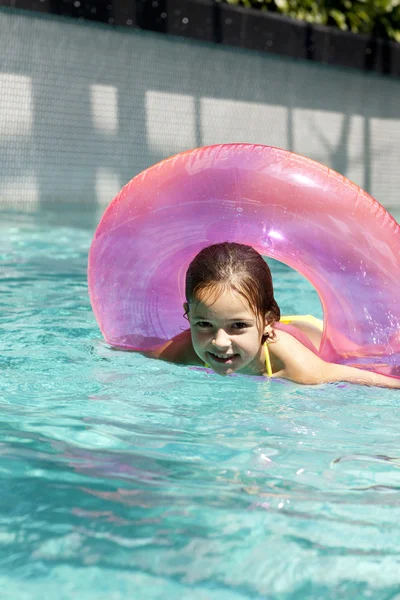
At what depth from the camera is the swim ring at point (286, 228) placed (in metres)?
3.35

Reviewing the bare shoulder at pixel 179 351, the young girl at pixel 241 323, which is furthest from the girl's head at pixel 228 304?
the bare shoulder at pixel 179 351

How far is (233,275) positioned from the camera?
309 centimetres

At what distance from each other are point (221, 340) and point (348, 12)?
10.5 meters

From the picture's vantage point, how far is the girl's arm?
11.1ft

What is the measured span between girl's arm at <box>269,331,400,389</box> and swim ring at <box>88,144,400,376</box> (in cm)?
8

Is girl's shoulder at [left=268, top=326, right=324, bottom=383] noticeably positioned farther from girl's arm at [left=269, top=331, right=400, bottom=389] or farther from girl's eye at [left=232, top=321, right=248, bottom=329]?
girl's eye at [left=232, top=321, right=248, bottom=329]

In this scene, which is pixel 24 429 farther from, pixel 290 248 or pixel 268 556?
pixel 290 248

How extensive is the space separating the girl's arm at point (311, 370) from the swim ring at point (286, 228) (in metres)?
0.08

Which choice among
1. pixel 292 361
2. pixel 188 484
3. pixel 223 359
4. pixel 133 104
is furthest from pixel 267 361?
pixel 133 104

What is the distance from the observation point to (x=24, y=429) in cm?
270

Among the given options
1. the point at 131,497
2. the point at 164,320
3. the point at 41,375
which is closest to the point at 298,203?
the point at 164,320

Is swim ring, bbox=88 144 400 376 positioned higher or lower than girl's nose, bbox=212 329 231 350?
higher

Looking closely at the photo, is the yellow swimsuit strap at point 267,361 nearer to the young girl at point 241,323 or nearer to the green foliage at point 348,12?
the young girl at point 241,323

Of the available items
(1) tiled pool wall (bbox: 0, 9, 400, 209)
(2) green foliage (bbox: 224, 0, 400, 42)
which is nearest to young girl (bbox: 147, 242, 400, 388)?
(1) tiled pool wall (bbox: 0, 9, 400, 209)
